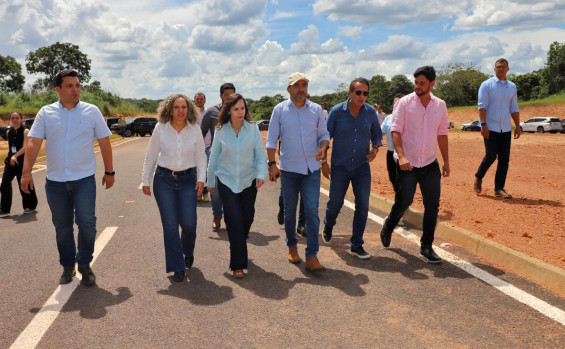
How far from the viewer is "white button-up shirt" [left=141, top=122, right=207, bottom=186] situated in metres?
5.27

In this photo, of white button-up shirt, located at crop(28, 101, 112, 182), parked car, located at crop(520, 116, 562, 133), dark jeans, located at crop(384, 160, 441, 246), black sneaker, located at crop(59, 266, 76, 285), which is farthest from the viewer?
parked car, located at crop(520, 116, 562, 133)

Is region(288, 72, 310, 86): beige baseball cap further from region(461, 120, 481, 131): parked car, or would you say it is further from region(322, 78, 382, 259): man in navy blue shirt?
region(461, 120, 481, 131): parked car

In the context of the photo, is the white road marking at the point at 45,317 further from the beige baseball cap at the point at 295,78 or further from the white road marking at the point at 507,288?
the white road marking at the point at 507,288

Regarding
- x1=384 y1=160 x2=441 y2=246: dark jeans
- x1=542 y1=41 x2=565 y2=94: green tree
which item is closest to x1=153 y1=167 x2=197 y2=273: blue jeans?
x1=384 y1=160 x2=441 y2=246: dark jeans

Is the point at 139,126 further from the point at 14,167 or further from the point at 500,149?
the point at 500,149

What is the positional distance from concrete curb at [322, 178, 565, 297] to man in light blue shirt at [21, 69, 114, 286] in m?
4.02

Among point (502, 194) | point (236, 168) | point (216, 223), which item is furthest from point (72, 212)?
point (502, 194)

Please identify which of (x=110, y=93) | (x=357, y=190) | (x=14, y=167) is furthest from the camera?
(x=110, y=93)

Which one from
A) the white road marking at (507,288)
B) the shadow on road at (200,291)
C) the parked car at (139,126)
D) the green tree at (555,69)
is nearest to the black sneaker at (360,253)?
the white road marking at (507,288)

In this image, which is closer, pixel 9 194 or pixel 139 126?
pixel 9 194

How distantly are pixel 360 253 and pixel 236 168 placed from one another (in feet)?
5.59

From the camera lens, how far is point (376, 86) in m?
112

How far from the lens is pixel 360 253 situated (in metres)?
5.93

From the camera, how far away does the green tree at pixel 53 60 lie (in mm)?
83562
